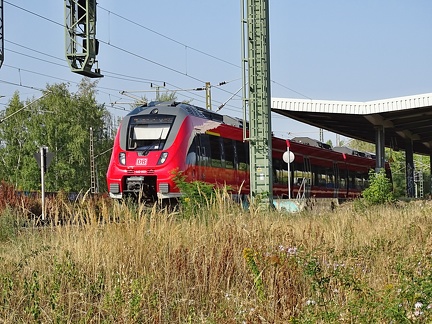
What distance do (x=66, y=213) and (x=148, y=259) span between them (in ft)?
5.26

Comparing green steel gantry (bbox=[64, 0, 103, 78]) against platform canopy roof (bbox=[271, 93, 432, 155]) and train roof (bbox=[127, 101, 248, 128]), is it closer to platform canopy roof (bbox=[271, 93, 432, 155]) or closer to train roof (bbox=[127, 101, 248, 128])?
train roof (bbox=[127, 101, 248, 128])

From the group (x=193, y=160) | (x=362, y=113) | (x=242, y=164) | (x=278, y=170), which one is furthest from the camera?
(x=278, y=170)

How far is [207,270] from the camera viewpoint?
662 centimetres

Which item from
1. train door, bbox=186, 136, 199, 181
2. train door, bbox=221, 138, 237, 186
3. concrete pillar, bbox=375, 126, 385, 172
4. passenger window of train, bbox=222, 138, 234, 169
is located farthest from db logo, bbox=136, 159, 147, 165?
concrete pillar, bbox=375, 126, 385, 172

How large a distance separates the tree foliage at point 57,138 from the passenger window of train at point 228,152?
1445 inches

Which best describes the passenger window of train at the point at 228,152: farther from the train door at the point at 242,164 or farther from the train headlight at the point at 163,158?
the train headlight at the point at 163,158

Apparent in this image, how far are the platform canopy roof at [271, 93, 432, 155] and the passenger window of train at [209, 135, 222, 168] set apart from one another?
6154mm

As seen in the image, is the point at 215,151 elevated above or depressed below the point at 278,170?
above

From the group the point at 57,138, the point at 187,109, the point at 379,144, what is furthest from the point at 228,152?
the point at 57,138

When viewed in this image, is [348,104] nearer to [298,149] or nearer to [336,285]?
[298,149]

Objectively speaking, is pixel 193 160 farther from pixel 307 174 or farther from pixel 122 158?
pixel 307 174

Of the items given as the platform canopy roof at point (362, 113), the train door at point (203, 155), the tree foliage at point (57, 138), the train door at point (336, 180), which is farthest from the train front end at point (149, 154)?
the tree foliage at point (57, 138)

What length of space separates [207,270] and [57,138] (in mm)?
54426

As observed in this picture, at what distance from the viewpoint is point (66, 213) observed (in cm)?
795
